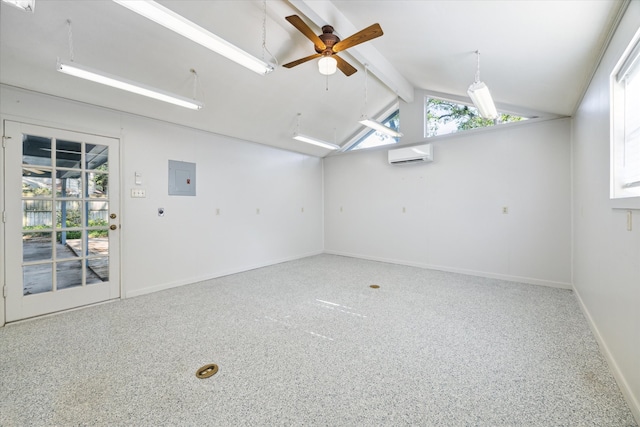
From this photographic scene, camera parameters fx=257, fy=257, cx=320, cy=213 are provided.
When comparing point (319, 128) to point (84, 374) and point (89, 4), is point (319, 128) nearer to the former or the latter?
point (89, 4)

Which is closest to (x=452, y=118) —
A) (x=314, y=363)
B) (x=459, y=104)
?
(x=459, y=104)

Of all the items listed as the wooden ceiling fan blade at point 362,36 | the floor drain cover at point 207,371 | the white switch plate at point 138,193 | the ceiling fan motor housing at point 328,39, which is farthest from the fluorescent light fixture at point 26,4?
the white switch plate at point 138,193

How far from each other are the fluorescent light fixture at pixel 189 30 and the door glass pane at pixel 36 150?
2.62m

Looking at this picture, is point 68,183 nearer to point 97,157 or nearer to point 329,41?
point 97,157

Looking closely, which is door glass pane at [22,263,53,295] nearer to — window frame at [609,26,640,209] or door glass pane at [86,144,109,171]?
door glass pane at [86,144,109,171]

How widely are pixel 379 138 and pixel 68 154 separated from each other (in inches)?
208

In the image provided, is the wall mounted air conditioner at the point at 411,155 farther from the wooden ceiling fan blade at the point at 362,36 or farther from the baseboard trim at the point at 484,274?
the wooden ceiling fan blade at the point at 362,36

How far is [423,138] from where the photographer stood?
5.06 metres

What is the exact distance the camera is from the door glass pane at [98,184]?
3.36 metres

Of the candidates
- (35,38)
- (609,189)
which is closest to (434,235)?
(609,189)

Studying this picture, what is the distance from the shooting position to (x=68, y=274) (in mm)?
3201

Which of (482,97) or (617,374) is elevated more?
(482,97)

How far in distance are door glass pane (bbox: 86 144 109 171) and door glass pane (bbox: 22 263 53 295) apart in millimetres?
1301

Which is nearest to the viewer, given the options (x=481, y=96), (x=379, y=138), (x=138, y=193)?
(x=481, y=96)
